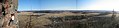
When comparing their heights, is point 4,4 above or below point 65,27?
above

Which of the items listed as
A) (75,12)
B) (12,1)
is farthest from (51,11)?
(12,1)

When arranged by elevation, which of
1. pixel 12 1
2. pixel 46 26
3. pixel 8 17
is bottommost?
pixel 46 26

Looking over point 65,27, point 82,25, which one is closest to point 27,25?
point 65,27

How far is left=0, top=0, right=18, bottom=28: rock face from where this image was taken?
247 cm

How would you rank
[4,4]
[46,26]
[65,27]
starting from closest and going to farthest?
[4,4], [65,27], [46,26]

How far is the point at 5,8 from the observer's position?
2.55 meters

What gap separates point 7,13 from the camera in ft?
8.52

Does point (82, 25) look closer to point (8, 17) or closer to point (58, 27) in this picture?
point (58, 27)

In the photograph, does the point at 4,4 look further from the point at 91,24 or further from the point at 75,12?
the point at 75,12

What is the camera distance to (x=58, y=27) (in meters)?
9.99

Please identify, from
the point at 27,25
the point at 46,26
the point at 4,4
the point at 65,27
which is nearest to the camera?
the point at 4,4

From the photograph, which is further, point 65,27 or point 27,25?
point 65,27

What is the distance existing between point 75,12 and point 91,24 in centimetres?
388

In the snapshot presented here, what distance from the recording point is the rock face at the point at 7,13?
2.47 metres
